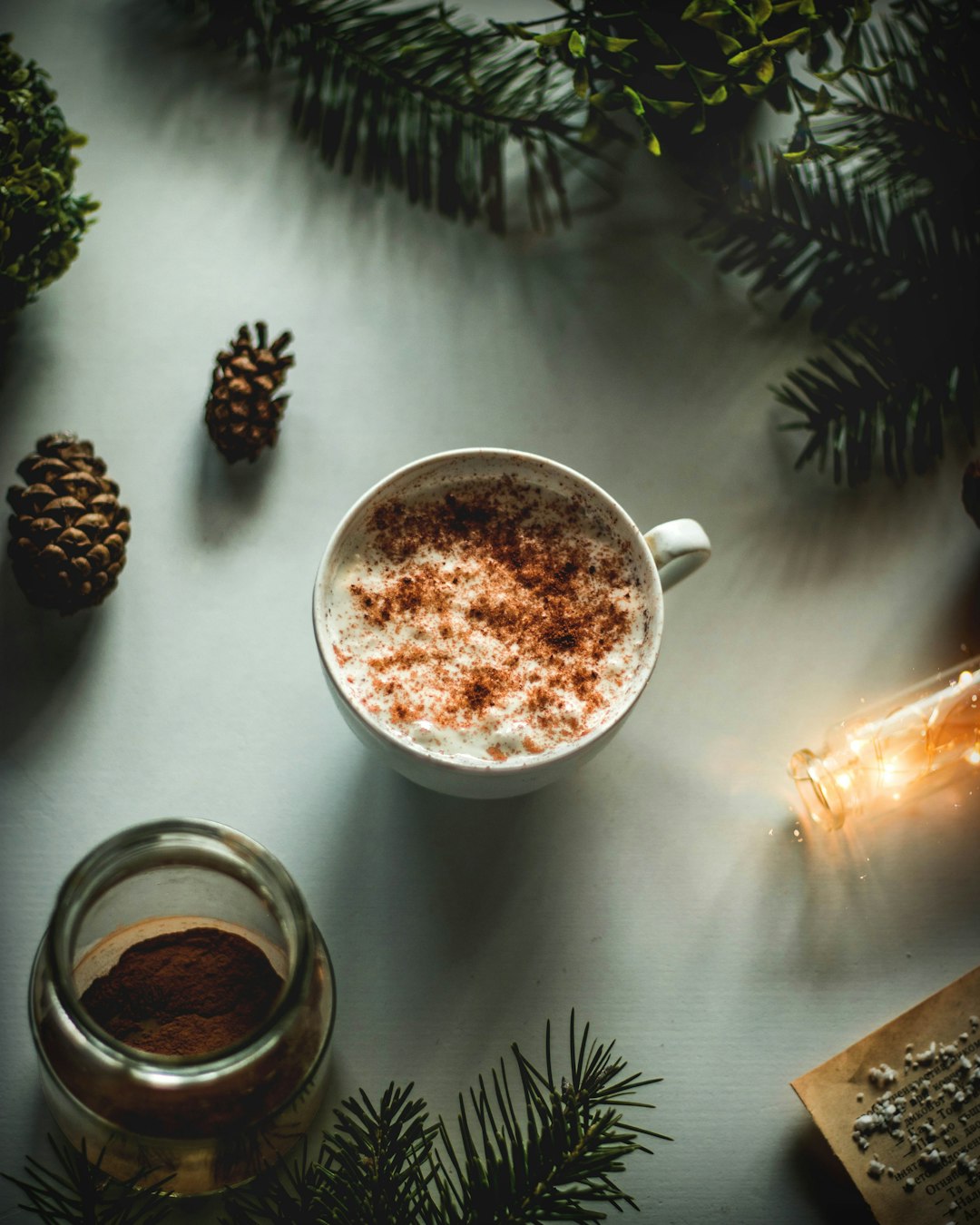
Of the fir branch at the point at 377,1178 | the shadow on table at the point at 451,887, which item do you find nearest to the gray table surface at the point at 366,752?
the shadow on table at the point at 451,887

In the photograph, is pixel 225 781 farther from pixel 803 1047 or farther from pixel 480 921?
pixel 803 1047

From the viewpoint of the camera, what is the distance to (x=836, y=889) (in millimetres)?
900

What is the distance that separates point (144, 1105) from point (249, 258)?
A: 72 centimetres

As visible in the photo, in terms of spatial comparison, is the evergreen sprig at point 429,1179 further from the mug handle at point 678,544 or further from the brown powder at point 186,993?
the mug handle at point 678,544

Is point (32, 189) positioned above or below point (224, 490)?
above

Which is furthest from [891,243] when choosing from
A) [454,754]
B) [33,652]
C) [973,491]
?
[33,652]

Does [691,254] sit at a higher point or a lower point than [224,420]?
higher

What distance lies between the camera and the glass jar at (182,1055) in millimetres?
645

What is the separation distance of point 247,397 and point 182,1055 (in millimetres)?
528

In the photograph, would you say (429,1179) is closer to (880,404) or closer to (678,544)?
(678,544)

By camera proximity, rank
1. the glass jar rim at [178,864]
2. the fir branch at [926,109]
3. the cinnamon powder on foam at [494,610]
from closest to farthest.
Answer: the glass jar rim at [178,864] < the cinnamon powder on foam at [494,610] < the fir branch at [926,109]

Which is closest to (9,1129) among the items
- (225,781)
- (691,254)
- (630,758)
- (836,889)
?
(225,781)

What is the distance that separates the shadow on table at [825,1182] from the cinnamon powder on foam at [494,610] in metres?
0.40

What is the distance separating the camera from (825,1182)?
83 centimetres
